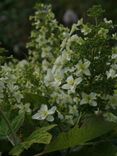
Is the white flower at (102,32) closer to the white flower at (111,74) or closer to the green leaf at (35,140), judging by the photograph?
the white flower at (111,74)

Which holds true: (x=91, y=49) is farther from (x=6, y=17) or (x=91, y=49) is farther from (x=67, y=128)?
(x=6, y=17)

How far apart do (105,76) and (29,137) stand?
245 millimetres

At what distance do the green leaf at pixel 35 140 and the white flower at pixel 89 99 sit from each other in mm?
116

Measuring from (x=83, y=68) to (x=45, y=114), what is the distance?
0.49ft

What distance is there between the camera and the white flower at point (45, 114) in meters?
1.47

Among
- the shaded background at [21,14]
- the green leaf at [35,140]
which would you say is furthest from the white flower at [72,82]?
the shaded background at [21,14]

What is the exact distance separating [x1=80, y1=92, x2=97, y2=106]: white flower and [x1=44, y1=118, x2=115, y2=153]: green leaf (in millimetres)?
60

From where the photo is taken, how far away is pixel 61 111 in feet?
4.98

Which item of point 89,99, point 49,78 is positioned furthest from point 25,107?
point 89,99

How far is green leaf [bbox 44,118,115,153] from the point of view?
4.51 feet

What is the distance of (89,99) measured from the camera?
1431mm

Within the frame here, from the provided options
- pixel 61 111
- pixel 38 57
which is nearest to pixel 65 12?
pixel 38 57

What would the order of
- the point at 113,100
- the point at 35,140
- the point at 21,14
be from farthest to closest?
the point at 21,14 < the point at 113,100 < the point at 35,140

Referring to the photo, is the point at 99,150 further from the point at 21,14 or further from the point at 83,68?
the point at 21,14
